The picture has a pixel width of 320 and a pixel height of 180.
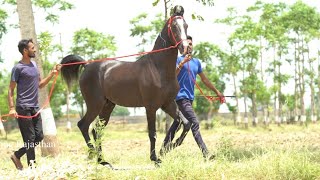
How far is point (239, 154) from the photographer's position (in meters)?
8.64

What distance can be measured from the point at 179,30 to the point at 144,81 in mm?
957

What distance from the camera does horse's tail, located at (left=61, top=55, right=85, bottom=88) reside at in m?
8.06

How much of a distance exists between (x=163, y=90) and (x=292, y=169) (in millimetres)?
2171

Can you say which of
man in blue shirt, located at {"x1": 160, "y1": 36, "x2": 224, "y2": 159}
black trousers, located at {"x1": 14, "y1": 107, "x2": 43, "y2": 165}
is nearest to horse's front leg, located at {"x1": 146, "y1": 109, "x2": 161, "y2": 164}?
man in blue shirt, located at {"x1": 160, "y1": 36, "x2": 224, "y2": 159}

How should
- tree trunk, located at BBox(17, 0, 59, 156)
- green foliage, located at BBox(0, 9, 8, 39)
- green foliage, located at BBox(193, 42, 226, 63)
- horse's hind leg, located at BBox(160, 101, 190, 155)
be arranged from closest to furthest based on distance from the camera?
horse's hind leg, located at BBox(160, 101, 190, 155) < tree trunk, located at BBox(17, 0, 59, 156) < green foliage, located at BBox(0, 9, 8, 39) < green foliage, located at BBox(193, 42, 226, 63)

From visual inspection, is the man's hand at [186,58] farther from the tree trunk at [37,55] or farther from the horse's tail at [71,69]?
the tree trunk at [37,55]

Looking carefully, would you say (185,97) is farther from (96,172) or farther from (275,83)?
(275,83)

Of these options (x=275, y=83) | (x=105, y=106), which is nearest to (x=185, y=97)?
(x=105, y=106)

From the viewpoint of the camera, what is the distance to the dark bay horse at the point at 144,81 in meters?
6.67

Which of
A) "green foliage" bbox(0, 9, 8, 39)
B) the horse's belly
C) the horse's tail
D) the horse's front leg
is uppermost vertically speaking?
"green foliage" bbox(0, 9, 8, 39)

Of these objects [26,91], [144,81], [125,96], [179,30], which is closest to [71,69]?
[125,96]

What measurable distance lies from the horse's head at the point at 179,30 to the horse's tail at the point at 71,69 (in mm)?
2153

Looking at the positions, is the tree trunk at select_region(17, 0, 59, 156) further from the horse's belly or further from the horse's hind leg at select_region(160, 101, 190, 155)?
the horse's hind leg at select_region(160, 101, 190, 155)

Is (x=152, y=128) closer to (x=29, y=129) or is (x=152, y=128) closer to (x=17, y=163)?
(x=29, y=129)
